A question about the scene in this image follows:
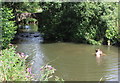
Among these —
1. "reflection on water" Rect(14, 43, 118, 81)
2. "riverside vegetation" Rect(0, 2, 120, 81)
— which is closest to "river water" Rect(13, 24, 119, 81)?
"reflection on water" Rect(14, 43, 118, 81)

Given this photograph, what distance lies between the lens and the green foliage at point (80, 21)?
13273 mm

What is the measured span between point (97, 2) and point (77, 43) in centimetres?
363

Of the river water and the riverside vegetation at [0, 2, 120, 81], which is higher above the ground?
the riverside vegetation at [0, 2, 120, 81]

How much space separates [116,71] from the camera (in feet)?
25.7

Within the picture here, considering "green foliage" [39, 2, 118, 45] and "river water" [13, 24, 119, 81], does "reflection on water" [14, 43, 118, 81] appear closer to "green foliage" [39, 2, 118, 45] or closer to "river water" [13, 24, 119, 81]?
"river water" [13, 24, 119, 81]

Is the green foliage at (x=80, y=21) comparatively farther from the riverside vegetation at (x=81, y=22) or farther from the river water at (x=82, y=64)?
the river water at (x=82, y=64)

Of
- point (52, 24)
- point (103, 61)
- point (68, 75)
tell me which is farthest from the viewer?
point (52, 24)

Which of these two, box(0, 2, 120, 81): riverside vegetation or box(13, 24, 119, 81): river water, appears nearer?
box(13, 24, 119, 81): river water

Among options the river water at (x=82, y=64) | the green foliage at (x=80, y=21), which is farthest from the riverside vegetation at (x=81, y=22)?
the river water at (x=82, y=64)

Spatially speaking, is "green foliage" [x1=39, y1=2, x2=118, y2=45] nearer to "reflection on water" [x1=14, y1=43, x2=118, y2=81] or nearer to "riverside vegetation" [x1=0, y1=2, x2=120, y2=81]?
"riverside vegetation" [x1=0, y1=2, x2=120, y2=81]

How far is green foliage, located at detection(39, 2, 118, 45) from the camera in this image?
43.5 ft

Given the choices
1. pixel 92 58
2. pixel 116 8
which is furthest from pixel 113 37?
pixel 92 58

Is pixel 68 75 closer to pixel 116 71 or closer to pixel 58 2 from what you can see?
pixel 116 71

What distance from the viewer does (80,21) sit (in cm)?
1470
